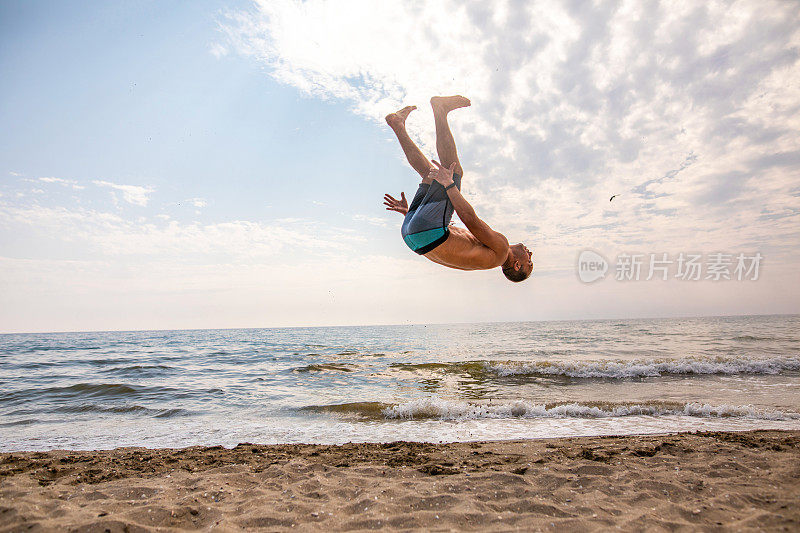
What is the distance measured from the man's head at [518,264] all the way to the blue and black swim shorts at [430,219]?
0.83 metres

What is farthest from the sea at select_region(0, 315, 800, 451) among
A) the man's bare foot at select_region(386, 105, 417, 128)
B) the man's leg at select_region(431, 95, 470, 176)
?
the man's bare foot at select_region(386, 105, 417, 128)

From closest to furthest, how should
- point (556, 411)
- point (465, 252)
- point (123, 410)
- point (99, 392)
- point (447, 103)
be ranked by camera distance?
point (465, 252)
point (447, 103)
point (556, 411)
point (123, 410)
point (99, 392)

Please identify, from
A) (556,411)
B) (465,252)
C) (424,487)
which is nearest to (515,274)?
(465,252)

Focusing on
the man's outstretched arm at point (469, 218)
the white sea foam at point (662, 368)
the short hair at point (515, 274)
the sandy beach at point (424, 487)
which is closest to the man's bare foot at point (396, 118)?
the man's outstretched arm at point (469, 218)

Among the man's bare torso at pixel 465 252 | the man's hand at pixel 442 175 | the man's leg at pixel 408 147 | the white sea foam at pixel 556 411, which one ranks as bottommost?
the white sea foam at pixel 556 411

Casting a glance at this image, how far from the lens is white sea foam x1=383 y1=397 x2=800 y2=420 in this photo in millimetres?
7598

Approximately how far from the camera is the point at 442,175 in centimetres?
385

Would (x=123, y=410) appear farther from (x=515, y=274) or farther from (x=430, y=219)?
(x=515, y=274)

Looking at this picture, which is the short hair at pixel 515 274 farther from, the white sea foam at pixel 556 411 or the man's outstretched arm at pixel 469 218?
the white sea foam at pixel 556 411

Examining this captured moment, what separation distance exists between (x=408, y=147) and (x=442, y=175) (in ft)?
2.04

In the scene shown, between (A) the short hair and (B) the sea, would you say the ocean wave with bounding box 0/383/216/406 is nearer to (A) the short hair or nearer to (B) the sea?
(B) the sea

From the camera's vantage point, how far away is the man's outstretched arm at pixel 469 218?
371cm

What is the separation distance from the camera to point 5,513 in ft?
11.5

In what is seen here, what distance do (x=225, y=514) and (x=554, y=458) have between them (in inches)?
143
